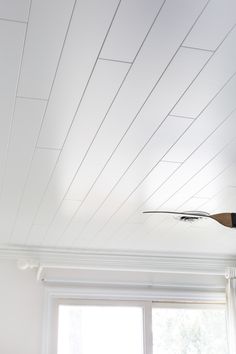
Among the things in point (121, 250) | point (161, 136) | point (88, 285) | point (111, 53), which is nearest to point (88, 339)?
point (88, 285)

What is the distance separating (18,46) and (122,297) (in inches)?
117

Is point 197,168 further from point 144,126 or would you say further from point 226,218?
point 144,126

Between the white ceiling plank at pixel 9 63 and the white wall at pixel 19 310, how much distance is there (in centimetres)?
218

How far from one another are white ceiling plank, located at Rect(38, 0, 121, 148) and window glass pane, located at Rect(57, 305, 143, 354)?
2314mm

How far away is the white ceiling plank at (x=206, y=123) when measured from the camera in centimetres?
177

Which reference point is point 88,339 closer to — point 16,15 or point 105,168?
point 105,168

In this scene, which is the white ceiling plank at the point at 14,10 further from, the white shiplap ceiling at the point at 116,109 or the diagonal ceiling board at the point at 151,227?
the diagonal ceiling board at the point at 151,227

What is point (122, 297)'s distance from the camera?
4129 mm

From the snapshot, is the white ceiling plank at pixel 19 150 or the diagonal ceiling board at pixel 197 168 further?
the diagonal ceiling board at pixel 197 168

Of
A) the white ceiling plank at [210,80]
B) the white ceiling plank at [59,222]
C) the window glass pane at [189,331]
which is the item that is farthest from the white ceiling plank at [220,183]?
the window glass pane at [189,331]

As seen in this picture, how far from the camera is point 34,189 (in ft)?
8.75

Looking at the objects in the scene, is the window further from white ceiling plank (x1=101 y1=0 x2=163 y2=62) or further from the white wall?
white ceiling plank (x1=101 y1=0 x2=163 y2=62)

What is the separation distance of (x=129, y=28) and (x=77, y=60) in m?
0.22

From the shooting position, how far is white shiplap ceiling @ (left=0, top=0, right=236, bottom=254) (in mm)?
1403
